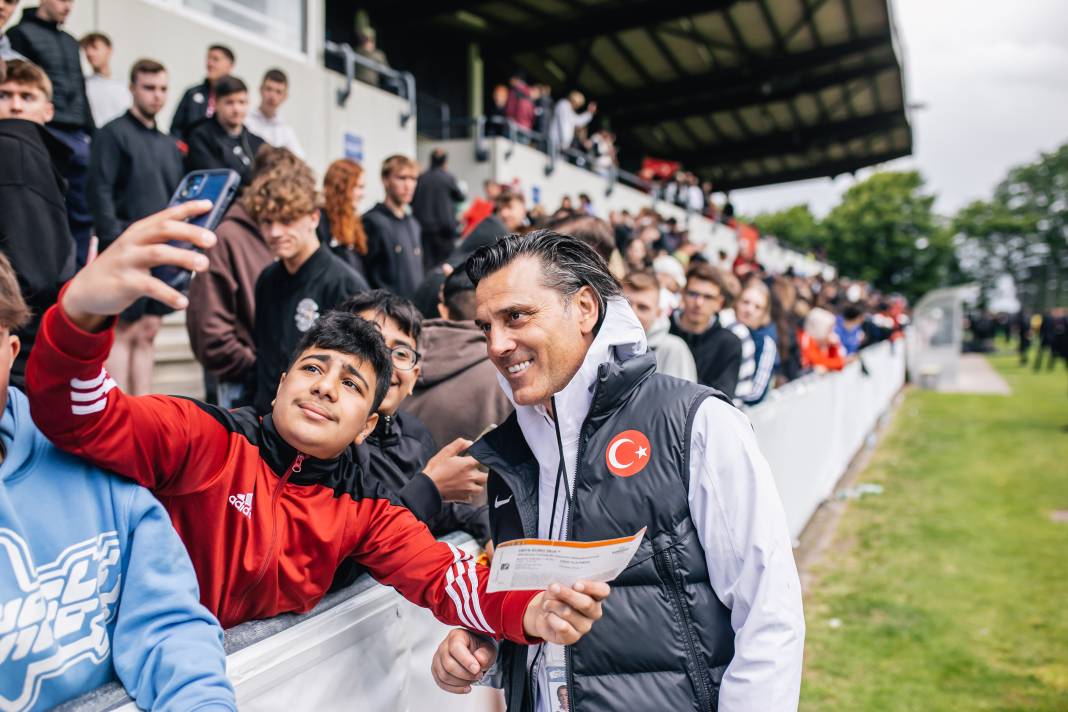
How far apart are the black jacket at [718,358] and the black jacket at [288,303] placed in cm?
223

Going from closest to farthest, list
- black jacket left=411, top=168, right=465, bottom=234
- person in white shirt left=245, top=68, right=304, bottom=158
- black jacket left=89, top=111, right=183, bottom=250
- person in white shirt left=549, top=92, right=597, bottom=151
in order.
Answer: black jacket left=89, top=111, right=183, bottom=250
person in white shirt left=245, top=68, right=304, bottom=158
black jacket left=411, top=168, right=465, bottom=234
person in white shirt left=549, top=92, right=597, bottom=151

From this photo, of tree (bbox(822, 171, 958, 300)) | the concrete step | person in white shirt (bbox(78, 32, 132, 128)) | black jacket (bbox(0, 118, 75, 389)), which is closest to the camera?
black jacket (bbox(0, 118, 75, 389))

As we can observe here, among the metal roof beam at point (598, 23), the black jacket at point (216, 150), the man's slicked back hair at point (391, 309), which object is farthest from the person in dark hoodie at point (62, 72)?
the metal roof beam at point (598, 23)

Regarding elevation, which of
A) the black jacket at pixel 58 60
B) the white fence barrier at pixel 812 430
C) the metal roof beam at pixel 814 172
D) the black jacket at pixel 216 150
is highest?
the metal roof beam at pixel 814 172

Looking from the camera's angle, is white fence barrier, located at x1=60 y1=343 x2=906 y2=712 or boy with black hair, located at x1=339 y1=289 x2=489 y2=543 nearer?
white fence barrier, located at x1=60 y1=343 x2=906 y2=712

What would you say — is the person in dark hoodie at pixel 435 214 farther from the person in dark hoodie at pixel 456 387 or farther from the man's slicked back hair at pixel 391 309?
the man's slicked back hair at pixel 391 309

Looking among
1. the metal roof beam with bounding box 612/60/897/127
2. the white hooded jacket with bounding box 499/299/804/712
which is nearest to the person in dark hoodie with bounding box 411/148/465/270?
the white hooded jacket with bounding box 499/299/804/712

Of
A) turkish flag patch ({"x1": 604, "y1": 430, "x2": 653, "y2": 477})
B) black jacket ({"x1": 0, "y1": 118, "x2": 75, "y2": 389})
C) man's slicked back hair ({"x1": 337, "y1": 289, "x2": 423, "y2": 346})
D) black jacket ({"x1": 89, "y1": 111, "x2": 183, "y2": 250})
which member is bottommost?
turkish flag patch ({"x1": 604, "y1": 430, "x2": 653, "y2": 477})

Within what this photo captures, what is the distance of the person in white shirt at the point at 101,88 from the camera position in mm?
6375

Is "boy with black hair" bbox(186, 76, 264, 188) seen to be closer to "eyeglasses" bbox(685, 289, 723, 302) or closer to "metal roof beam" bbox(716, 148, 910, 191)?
"eyeglasses" bbox(685, 289, 723, 302)

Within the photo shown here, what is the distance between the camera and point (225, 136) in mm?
5480

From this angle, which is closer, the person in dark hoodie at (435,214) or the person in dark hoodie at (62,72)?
the person in dark hoodie at (62,72)

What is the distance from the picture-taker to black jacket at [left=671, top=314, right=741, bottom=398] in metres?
4.60

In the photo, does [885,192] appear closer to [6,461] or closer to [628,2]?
[628,2]
